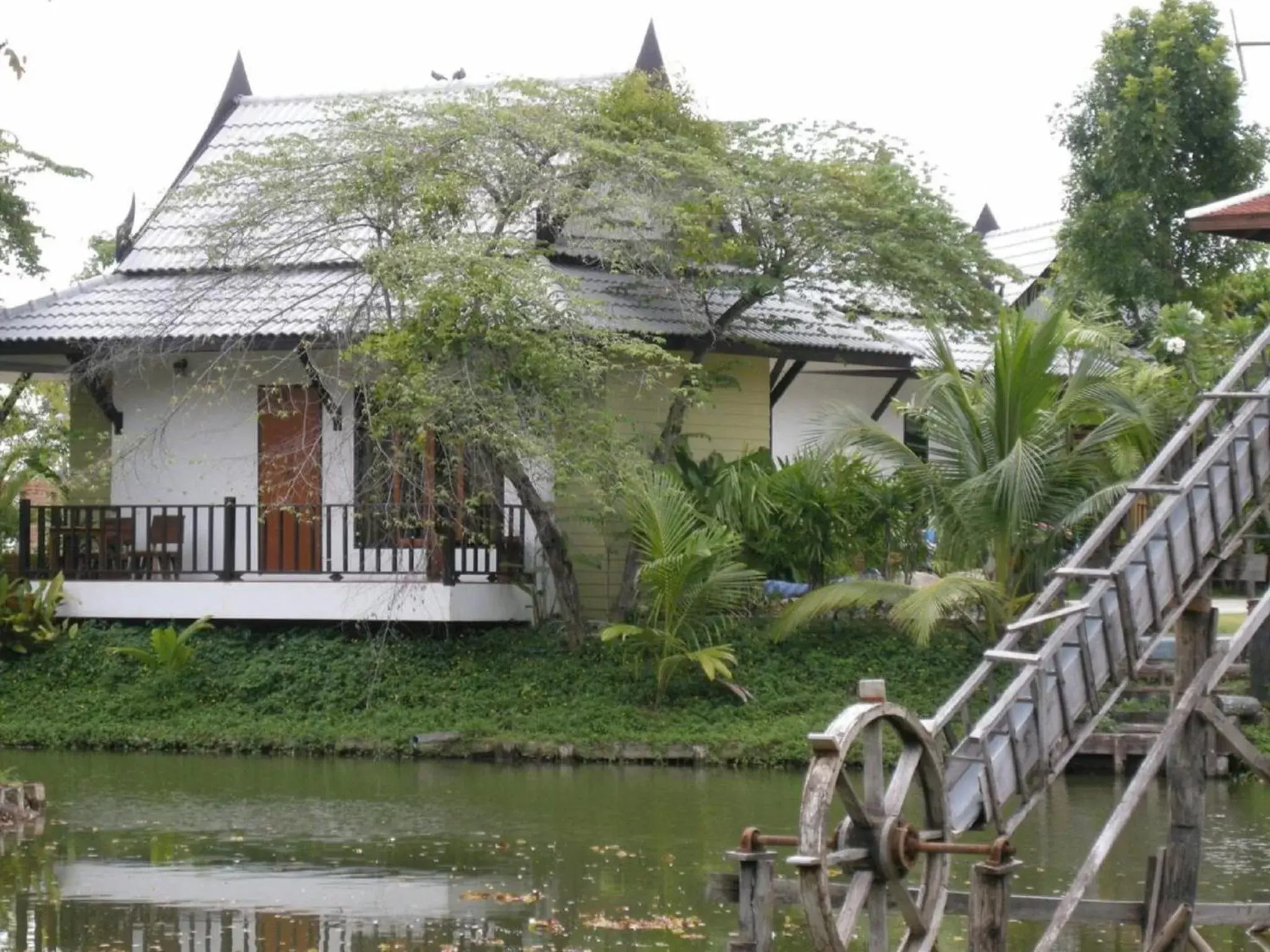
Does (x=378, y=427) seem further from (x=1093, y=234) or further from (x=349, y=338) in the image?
(x=1093, y=234)

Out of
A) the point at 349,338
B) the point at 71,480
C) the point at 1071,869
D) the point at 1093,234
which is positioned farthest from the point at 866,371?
the point at 1071,869

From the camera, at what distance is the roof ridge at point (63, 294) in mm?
23969

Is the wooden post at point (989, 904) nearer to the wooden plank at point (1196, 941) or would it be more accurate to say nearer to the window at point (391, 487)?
the wooden plank at point (1196, 941)

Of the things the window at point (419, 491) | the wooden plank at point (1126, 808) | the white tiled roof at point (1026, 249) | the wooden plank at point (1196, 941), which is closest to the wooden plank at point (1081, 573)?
the wooden plank at point (1126, 808)

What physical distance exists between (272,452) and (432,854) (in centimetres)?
916

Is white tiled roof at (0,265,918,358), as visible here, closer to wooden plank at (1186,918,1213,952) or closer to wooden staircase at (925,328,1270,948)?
wooden staircase at (925,328,1270,948)

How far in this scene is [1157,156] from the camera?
88.8ft

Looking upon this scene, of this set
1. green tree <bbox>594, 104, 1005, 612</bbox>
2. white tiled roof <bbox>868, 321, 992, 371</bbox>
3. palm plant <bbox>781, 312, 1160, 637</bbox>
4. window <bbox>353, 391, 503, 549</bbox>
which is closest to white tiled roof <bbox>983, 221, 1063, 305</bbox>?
white tiled roof <bbox>868, 321, 992, 371</bbox>

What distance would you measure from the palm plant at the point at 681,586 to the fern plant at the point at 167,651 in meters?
4.48

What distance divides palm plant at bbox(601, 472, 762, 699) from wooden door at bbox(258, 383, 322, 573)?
3595mm

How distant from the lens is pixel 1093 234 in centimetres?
2759

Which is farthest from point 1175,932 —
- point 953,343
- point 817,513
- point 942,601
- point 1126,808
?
point 953,343

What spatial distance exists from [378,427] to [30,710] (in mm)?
4896

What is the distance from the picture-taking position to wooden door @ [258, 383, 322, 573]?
22.1 metres
